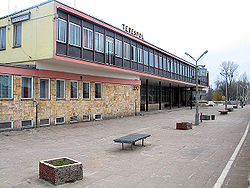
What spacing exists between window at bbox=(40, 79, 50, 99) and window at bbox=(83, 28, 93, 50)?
3.90 meters

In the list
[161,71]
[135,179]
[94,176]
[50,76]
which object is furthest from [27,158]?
[161,71]

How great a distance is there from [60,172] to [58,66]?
12372 millimetres

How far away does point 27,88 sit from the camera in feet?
49.0

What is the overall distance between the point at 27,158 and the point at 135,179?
3.98 meters

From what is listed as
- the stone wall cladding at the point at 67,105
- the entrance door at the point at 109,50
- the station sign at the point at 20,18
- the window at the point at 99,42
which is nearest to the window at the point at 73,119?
the stone wall cladding at the point at 67,105

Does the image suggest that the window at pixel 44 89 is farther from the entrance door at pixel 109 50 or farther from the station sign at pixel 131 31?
the station sign at pixel 131 31

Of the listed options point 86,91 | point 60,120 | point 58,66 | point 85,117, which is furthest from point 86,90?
point 60,120

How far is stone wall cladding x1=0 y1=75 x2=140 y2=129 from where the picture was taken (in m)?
14.1

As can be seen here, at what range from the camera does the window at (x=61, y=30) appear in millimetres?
15576

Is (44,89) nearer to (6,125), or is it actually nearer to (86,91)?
(6,125)

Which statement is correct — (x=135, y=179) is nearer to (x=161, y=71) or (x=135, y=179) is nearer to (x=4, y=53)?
(x=4, y=53)

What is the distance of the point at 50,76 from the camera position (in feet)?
53.1

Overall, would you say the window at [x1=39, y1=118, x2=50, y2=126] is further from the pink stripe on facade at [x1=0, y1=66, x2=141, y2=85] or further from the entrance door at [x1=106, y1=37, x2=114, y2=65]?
the entrance door at [x1=106, y1=37, x2=114, y2=65]

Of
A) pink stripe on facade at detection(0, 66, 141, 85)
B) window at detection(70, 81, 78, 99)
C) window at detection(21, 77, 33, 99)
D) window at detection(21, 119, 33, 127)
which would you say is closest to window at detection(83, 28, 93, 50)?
pink stripe on facade at detection(0, 66, 141, 85)
